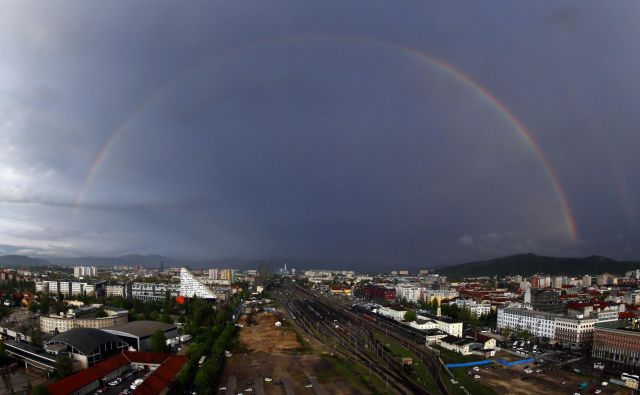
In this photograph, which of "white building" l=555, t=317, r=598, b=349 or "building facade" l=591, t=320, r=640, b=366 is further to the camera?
"white building" l=555, t=317, r=598, b=349

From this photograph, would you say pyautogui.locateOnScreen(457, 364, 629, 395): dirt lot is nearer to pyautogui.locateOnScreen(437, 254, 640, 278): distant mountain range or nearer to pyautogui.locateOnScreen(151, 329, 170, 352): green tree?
pyautogui.locateOnScreen(151, 329, 170, 352): green tree

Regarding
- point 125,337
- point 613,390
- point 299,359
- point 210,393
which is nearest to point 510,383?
point 613,390

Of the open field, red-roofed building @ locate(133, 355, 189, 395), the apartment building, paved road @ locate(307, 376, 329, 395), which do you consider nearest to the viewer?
red-roofed building @ locate(133, 355, 189, 395)

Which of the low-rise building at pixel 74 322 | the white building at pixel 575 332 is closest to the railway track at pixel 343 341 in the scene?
the white building at pixel 575 332

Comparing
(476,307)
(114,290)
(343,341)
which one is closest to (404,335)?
(343,341)

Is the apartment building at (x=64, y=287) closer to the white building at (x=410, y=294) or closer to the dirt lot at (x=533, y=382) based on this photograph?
the white building at (x=410, y=294)

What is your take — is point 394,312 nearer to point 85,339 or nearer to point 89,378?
point 85,339

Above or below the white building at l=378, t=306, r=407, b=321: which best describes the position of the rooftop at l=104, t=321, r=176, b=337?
above

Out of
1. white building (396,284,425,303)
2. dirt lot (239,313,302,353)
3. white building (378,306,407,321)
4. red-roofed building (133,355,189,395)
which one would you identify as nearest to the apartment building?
dirt lot (239,313,302,353)
